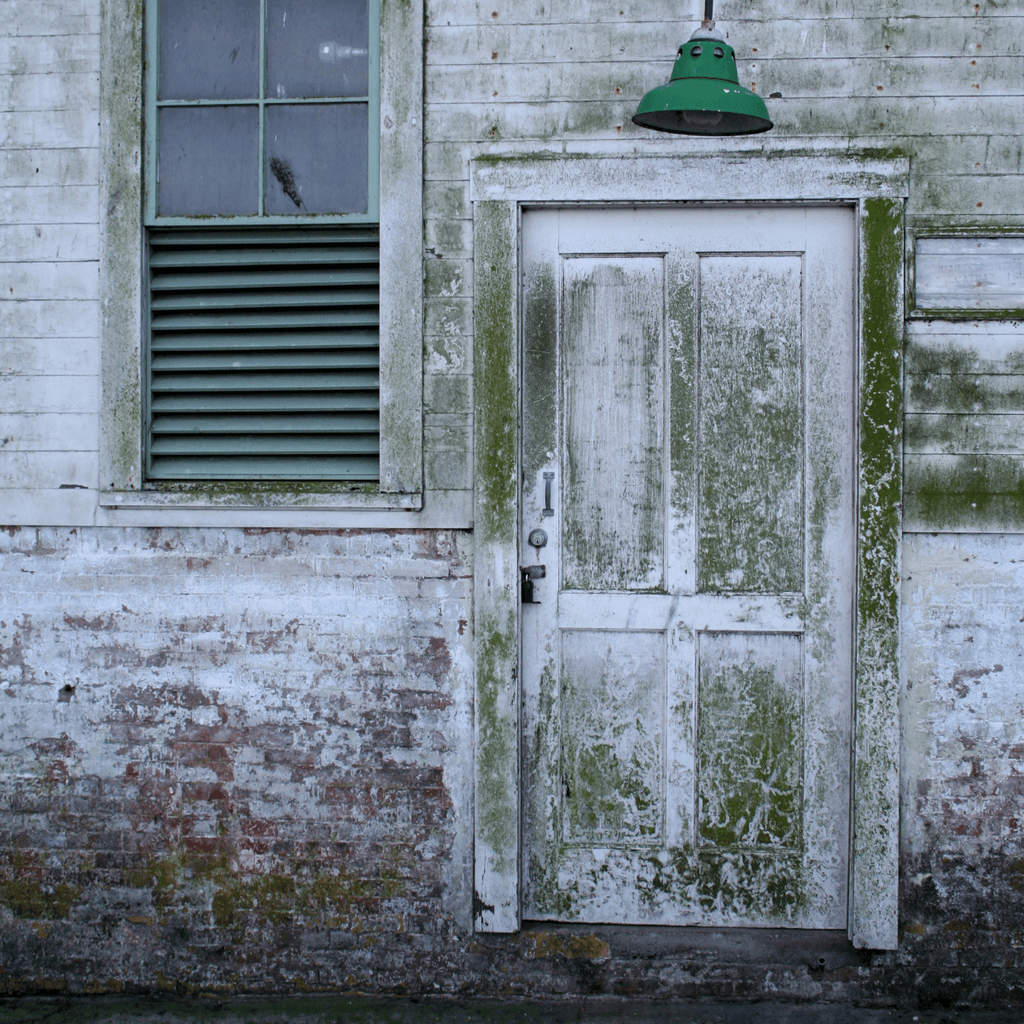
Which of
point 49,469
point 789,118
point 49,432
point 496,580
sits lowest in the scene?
point 496,580

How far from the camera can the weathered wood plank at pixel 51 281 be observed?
336 centimetres

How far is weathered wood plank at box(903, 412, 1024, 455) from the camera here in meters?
3.18

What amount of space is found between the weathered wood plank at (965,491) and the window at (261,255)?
1.68m

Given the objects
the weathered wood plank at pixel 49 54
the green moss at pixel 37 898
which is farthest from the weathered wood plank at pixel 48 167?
the green moss at pixel 37 898

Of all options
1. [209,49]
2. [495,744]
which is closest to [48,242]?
[209,49]

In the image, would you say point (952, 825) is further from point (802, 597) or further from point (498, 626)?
point (498, 626)

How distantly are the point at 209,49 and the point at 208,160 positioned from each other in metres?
0.38

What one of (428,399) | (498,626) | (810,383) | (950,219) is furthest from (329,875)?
(950,219)

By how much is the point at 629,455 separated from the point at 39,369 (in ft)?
6.90

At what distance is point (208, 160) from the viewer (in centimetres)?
336

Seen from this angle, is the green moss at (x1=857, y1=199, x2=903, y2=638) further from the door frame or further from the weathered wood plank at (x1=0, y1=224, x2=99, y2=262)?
the weathered wood plank at (x1=0, y1=224, x2=99, y2=262)

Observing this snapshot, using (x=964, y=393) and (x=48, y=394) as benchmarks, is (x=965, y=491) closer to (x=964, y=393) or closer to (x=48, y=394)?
(x=964, y=393)

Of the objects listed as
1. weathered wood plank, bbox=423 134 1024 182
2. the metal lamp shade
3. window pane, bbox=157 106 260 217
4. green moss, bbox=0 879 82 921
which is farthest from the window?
green moss, bbox=0 879 82 921

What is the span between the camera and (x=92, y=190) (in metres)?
3.35
